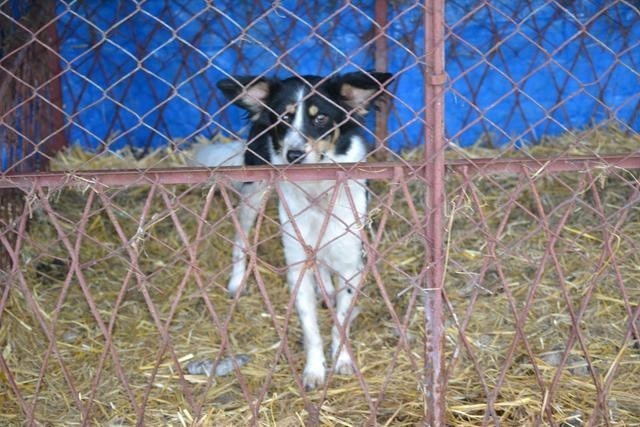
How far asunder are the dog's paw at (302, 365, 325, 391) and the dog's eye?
3.69ft

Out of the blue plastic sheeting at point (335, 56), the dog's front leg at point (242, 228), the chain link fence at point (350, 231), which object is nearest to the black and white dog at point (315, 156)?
the chain link fence at point (350, 231)

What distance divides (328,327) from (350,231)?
1.39 meters

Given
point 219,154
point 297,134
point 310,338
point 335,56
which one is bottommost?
point 310,338

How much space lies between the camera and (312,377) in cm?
363

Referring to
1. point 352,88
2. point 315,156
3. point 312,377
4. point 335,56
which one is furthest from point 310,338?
point 335,56

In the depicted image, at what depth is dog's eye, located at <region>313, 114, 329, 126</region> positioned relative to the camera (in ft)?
12.4

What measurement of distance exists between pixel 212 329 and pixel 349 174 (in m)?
1.55

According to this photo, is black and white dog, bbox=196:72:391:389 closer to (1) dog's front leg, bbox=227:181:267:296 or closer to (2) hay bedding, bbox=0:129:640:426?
(2) hay bedding, bbox=0:129:640:426

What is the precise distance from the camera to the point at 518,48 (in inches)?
229

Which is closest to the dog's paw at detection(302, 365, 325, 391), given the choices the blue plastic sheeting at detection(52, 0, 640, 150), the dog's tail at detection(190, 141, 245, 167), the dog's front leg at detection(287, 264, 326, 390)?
the dog's front leg at detection(287, 264, 326, 390)

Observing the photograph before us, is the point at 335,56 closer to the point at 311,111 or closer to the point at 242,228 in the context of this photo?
the point at 242,228

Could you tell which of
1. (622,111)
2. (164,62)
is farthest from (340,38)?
(622,111)

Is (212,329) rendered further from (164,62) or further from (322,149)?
(164,62)

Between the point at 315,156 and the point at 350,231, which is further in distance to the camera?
the point at 315,156
